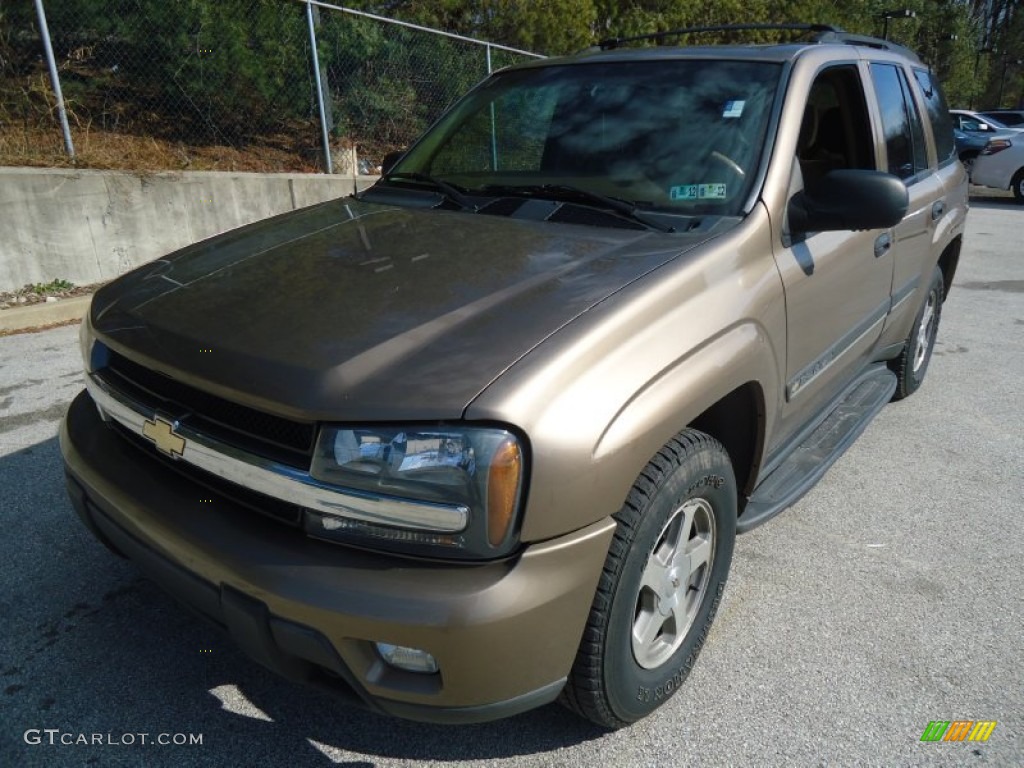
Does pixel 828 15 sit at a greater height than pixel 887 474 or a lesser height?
greater

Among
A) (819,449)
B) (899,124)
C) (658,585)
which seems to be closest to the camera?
(658,585)

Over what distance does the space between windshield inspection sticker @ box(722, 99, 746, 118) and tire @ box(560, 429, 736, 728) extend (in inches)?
47.4

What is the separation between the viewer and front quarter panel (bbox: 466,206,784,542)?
5.30 feet

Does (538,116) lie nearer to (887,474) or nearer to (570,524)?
(570,524)

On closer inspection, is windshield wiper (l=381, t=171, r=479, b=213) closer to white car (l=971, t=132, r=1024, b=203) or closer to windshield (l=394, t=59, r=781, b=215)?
windshield (l=394, t=59, r=781, b=215)

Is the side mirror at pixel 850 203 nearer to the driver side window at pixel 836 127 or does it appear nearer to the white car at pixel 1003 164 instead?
the driver side window at pixel 836 127

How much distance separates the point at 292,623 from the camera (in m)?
1.65

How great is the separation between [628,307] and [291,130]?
320 inches

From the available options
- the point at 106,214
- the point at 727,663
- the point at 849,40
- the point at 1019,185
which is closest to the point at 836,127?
the point at 849,40

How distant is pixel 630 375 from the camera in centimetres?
179

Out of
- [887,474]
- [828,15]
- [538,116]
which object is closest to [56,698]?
[538,116]

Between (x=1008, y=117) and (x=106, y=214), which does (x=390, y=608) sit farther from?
(x=1008, y=117)

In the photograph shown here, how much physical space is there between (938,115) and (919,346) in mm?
1299

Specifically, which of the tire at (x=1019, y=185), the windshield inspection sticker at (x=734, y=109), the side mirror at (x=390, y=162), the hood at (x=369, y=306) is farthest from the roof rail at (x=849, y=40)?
the tire at (x=1019, y=185)
